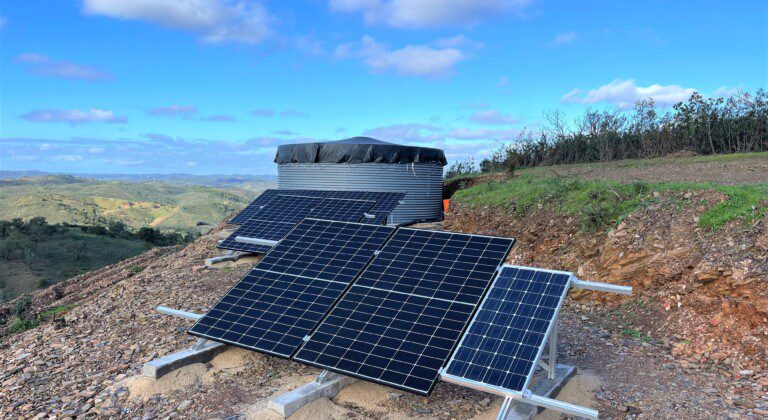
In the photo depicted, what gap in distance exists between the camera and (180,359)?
6590mm

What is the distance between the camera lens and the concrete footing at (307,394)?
17.7 feet

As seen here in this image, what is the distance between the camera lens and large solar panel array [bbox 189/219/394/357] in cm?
620

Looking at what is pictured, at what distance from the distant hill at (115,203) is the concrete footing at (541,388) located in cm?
4262

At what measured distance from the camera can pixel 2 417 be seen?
6195 millimetres

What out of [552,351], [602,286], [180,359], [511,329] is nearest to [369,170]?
[180,359]

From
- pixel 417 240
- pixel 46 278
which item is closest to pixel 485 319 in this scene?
pixel 417 240

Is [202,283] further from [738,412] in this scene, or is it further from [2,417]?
[738,412]

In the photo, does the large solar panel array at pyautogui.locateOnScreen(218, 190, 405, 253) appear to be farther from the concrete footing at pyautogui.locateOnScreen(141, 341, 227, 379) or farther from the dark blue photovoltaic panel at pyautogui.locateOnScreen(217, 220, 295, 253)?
the concrete footing at pyautogui.locateOnScreen(141, 341, 227, 379)

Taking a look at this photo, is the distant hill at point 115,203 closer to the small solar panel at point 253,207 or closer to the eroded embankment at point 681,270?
the small solar panel at point 253,207

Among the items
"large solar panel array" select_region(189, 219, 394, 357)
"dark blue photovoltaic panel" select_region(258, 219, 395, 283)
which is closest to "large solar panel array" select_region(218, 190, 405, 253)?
"dark blue photovoltaic panel" select_region(258, 219, 395, 283)

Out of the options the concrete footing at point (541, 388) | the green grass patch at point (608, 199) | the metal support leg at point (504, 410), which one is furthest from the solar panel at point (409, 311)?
the green grass patch at point (608, 199)

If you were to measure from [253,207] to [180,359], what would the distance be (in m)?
9.46

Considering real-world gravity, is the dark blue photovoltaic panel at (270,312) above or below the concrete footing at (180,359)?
above

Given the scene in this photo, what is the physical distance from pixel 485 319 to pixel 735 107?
24446 millimetres
